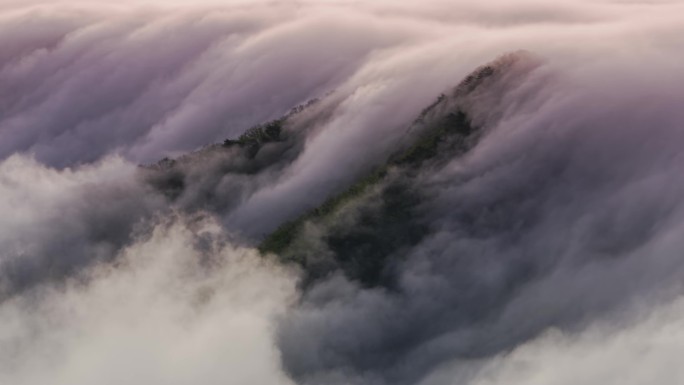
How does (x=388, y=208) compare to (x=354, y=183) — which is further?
(x=354, y=183)

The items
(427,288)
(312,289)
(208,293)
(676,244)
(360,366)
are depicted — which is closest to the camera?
(676,244)

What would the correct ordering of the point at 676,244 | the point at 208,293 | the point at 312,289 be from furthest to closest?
the point at 208,293
the point at 312,289
the point at 676,244

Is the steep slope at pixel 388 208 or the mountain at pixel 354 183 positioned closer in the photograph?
the steep slope at pixel 388 208

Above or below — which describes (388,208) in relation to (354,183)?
below

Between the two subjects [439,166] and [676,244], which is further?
[439,166]

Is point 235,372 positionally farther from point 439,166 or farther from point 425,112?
point 425,112

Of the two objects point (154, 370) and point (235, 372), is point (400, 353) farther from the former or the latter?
point (154, 370)

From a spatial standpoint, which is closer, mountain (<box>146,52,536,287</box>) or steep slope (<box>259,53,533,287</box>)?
steep slope (<box>259,53,533,287</box>)

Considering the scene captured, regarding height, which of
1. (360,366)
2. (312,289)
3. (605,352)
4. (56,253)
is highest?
(56,253)

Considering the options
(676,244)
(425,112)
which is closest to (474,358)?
(676,244)

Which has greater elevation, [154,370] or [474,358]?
[154,370]
